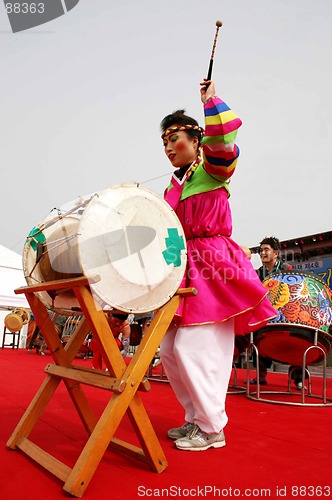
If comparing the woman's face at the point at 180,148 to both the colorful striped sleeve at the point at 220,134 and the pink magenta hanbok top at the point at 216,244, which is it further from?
the colorful striped sleeve at the point at 220,134

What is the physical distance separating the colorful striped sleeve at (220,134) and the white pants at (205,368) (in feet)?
2.21

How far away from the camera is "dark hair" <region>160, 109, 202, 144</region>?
2.03 m

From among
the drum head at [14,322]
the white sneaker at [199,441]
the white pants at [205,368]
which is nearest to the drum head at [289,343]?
the white pants at [205,368]

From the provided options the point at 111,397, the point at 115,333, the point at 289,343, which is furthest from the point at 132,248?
the point at 115,333

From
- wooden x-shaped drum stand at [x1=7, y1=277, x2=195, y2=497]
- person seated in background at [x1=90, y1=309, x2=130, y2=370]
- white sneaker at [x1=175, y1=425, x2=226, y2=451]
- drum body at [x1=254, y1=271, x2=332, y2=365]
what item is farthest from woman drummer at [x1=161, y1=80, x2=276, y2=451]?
person seated in background at [x1=90, y1=309, x2=130, y2=370]

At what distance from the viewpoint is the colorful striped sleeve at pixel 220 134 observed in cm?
171

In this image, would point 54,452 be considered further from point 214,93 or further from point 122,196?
A: point 214,93

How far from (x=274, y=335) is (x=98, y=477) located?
1931 mm

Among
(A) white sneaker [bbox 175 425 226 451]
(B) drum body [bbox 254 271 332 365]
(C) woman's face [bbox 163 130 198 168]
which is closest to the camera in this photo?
(A) white sneaker [bbox 175 425 226 451]

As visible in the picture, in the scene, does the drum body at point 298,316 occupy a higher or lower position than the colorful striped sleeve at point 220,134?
lower

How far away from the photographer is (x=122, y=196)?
4.78 feet

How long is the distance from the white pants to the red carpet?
13 cm

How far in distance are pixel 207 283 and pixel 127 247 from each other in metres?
0.52

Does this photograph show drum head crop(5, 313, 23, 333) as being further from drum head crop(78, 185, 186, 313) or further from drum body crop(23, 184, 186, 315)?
drum head crop(78, 185, 186, 313)
